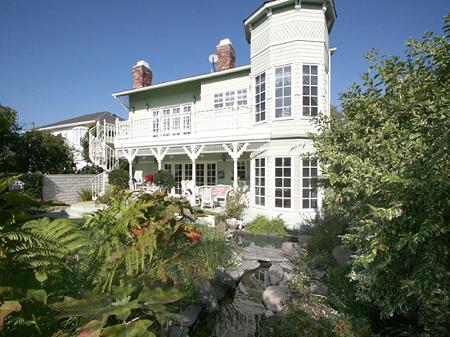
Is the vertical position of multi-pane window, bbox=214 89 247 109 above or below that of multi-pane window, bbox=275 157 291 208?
above

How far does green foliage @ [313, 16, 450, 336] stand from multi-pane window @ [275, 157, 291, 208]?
5874mm

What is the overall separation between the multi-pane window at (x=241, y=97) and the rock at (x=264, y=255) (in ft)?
27.9

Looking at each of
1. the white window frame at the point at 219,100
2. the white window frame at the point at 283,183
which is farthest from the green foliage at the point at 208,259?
the white window frame at the point at 219,100

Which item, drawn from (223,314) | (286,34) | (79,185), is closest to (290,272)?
(223,314)

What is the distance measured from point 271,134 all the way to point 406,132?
23.7 ft

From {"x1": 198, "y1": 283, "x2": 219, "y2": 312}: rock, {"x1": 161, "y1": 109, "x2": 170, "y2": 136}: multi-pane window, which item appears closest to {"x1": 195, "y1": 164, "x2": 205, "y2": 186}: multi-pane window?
{"x1": 161, "y1": 109, "x2": 170, "y2": 136}: multi-pane window

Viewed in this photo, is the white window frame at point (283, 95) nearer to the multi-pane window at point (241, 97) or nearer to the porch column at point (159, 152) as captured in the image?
the multi-pane window at point (241, 97)

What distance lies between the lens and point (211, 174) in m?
14.6

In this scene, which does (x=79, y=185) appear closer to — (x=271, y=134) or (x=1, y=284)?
(x=271, y=134)

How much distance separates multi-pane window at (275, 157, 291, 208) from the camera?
31.7 ft

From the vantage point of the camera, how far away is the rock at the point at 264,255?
19.0 feet

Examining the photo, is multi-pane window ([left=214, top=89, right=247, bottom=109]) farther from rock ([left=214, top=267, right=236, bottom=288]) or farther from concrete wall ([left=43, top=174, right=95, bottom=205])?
rock ([left=214, top=267, right=236, bottom=288])

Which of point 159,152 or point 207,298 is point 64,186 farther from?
point 207,298

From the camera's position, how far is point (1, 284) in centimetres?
109
